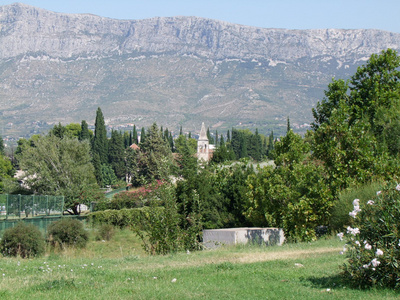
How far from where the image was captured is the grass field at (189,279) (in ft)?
32.8

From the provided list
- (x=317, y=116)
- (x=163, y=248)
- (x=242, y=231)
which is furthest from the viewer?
(x=317, y=116)

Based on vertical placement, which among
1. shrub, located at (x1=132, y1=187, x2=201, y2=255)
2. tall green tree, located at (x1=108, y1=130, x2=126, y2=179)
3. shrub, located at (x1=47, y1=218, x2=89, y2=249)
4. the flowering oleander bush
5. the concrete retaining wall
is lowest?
tall green tree, located at (x1=108, y1=130, x2=126, y2=179)

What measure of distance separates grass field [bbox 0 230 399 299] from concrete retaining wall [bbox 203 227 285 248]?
7.06 meters

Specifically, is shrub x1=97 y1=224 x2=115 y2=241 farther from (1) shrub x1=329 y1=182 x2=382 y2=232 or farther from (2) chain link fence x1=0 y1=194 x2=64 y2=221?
(1) shrub x1=329 y1=182 x2=382 y2=232

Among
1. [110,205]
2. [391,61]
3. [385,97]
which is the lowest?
[110,205]

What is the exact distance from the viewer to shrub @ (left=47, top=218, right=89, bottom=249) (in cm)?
2722

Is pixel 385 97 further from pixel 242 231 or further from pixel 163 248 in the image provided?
pixel 163 248

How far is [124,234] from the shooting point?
37.4m

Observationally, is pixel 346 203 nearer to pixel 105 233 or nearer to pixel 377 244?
pixel 377 244

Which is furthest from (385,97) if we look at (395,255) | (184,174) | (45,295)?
(45,295)

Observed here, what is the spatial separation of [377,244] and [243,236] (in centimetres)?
1245

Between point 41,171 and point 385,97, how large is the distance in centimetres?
3195

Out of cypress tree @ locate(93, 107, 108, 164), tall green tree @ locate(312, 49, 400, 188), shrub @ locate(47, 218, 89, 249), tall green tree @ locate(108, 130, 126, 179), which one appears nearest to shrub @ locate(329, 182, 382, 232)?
tall green tree @ locate(312, 49, 400, 188)

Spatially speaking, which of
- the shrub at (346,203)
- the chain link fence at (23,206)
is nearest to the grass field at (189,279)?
the shrub at (346,203)
